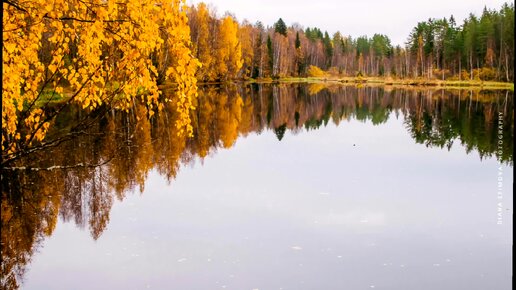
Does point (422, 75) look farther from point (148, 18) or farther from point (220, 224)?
point (148, 18)

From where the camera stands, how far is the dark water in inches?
429

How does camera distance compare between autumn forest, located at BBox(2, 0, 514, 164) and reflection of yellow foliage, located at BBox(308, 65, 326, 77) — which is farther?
reflection of yellow foliage, located at BBox(308, 65, 326, 77)

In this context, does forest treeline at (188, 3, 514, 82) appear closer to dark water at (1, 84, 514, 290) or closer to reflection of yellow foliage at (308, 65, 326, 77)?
reflection of yellow foliage at (308, 65, 326, 77)

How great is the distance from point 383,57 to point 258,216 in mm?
140526

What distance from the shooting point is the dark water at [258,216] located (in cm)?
1089

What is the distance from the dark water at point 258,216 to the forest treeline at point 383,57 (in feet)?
142

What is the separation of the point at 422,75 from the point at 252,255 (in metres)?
99.0

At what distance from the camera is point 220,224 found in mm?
14141

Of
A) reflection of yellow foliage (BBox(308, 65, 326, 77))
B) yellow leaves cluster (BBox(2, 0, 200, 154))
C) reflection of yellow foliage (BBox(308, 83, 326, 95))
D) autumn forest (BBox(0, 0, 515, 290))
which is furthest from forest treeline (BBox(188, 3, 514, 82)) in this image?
yellow leaves cluster (BBox(2, 0, 200, 154))

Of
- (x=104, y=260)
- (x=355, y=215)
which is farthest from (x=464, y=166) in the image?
(x=104, y=260)

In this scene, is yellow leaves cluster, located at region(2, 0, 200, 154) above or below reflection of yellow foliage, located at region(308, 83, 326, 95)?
above

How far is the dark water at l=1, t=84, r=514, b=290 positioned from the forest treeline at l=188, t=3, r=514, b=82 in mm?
43201

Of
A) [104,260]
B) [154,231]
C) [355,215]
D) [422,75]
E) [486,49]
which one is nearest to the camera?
[104,260]

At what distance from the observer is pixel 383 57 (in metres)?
149
